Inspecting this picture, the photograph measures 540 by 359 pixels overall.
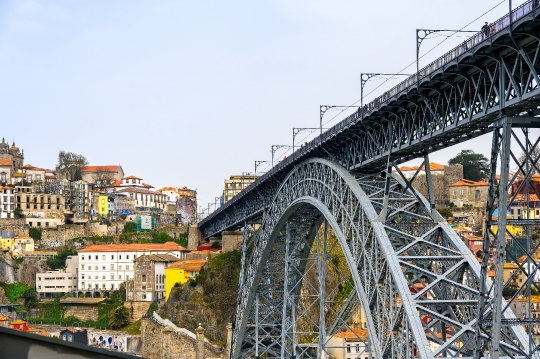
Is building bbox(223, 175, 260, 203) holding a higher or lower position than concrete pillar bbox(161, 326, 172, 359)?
higher

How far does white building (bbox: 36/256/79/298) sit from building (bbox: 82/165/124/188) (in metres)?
41.0

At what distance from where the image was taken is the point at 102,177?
463 ft

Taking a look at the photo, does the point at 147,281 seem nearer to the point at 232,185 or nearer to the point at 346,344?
the point at 346,344

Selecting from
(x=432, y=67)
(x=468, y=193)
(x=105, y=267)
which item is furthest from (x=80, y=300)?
(x=432, y=67)

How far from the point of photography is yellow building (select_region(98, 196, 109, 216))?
124688mm

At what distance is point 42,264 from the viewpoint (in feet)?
336

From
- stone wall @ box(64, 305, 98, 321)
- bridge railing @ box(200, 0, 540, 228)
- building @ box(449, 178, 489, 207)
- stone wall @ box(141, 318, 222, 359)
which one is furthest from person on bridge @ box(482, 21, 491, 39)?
building @ box(449, 178, 489, 207)

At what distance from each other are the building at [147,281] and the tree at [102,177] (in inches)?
2019

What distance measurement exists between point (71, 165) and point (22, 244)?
34.7 metres

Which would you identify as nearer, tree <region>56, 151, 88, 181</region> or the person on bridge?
the person on bridge

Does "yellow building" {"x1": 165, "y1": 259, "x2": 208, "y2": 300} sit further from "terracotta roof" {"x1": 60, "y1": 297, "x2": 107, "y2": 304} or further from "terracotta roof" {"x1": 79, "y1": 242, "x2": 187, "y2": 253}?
"terracotta roof" {"x1": 79, "y1": 242, "x2": 187, "y2": 253}

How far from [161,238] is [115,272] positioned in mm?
13794

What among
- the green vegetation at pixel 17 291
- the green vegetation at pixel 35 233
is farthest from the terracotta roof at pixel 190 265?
the green vegetation at pixel 35 233

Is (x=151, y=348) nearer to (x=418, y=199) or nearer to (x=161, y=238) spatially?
(x=161, y=238)
